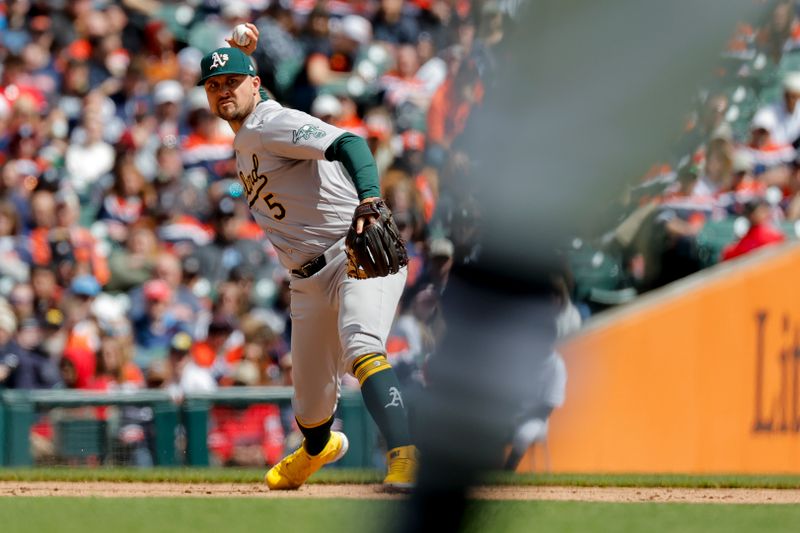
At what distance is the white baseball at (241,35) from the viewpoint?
635 centimetres

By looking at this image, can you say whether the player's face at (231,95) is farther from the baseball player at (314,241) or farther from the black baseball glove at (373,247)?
the black baseball glove at (373,247)

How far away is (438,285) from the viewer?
874cm

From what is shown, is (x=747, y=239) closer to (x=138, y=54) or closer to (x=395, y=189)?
(x=395, y=189)

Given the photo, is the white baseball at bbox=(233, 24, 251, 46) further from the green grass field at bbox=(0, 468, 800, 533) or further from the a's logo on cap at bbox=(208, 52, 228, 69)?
the green grass field at bbox=(0, 468, 800, 533)

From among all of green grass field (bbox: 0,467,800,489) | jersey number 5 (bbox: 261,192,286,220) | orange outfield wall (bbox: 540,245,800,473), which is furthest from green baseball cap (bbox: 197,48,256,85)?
orange outfield wall (bbox: 540,245,800,473)

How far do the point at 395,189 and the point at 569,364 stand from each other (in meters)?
2.17

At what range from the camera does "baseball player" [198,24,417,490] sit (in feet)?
18.6

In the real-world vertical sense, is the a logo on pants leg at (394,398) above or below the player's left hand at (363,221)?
below

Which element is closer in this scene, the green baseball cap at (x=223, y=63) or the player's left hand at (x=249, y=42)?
the green baseball cap at (x=223, y=63)

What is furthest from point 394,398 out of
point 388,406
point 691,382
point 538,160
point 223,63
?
point 691,382

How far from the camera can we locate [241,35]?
6.37m

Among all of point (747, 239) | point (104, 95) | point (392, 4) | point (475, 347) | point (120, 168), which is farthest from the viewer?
point (392, 4)

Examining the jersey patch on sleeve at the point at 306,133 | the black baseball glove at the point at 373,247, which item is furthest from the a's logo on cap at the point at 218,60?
the black baseball glove at the point at 373,247

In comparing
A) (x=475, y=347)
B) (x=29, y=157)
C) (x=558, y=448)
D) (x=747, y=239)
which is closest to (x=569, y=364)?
(x=558, y=448)
